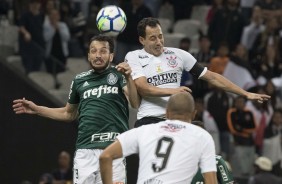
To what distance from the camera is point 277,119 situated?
21.3m

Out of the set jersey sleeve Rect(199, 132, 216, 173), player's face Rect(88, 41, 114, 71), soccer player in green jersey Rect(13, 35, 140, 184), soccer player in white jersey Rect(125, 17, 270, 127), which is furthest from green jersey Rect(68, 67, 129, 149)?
jersey sleeve Rect(199, 132, 216, 173)

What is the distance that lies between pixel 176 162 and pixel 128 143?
0.46 metres

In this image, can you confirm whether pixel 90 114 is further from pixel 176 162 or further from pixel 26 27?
pixel 26 27

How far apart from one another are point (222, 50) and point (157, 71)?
10.1m

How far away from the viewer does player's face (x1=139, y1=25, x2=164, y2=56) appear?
12.0m

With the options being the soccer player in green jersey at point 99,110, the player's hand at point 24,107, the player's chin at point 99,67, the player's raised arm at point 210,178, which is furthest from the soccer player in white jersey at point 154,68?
the player's raised arm at point 210,178

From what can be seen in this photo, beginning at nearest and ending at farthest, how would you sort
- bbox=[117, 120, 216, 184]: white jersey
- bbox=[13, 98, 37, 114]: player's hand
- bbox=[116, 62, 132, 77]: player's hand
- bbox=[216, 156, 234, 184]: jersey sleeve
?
1. bbox=[117, 120, 216, 184]: white jersey
2. bbox=[116, 62, 132, 77]: player's hand
3. bbox=[216, 156, 234, 184]: jersey sleeve
4. bbox=[13, 98, 37, 114]: player's hand

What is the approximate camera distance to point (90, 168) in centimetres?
1184

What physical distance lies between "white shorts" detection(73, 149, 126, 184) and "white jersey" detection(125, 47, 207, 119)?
2.38ft

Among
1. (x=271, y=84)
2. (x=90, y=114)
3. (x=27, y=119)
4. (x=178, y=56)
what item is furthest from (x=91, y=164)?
(x=271, y=84)

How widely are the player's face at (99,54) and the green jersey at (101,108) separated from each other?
0.13 meters

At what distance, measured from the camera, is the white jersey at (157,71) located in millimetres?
12031

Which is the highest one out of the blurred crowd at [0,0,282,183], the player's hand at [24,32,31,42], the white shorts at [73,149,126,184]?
the white shorts at [73,149,126,184]

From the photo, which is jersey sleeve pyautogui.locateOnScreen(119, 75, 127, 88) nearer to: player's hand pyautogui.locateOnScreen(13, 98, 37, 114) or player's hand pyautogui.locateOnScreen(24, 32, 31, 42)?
player's hand pyautogui.locateOnScreen(13, 98, 37, 114)
